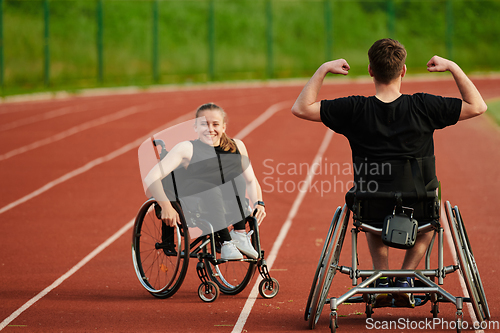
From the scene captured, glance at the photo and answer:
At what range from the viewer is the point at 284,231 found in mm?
7828

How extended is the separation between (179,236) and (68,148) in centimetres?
933

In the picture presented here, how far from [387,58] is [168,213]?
195 cm

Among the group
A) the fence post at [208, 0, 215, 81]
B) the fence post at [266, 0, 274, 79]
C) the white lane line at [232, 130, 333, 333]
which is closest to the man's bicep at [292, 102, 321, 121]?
the white lane line at [232, 130, 333, 333]

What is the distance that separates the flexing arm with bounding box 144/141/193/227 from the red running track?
0.67m

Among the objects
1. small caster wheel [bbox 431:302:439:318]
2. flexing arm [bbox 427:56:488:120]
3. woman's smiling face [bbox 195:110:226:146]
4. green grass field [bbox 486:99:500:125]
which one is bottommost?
small caster wheel [bbox 431:302:439:318]

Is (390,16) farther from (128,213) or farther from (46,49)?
(128,213)

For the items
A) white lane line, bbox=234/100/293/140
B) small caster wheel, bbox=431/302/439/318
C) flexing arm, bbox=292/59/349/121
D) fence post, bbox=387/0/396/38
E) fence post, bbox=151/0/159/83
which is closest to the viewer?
flexing arm, bbox=292/59/349/121

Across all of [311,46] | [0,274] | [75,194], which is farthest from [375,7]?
[0,274]

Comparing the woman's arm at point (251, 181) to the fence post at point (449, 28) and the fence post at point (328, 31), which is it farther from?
the fence post at point (449, 28)

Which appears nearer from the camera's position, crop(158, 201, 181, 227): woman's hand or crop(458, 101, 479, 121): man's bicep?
crop(458, 101, 479, 121): man's bicep

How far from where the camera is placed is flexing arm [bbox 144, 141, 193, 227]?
503 centimetres

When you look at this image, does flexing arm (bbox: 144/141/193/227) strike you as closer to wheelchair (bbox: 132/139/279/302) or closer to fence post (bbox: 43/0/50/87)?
wheelchair (bbox: 132/139/279/302)

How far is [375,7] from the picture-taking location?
119 ft

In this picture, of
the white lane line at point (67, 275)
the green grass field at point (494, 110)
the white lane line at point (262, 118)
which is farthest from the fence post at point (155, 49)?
the white lane line at point (67, 275)
